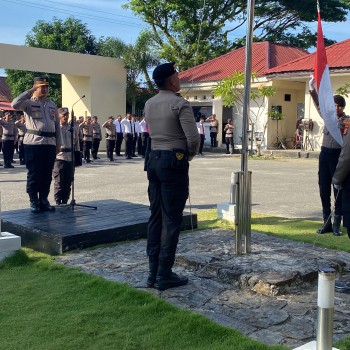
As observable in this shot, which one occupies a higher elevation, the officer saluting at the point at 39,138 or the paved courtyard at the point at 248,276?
the officer saluting at the point at 39,138

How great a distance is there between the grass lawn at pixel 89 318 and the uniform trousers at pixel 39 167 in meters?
2.06

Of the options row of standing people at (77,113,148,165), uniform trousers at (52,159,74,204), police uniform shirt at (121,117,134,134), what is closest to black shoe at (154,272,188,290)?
uniform trousers at (52,159,74,204)

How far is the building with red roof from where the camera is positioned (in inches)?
904

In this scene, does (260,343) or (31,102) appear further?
(31,102)

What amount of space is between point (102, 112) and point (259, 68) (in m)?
8.16

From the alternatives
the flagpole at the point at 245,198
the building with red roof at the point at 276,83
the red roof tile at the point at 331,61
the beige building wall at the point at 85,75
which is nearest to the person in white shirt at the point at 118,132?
the beige building wall at the point at 85,75

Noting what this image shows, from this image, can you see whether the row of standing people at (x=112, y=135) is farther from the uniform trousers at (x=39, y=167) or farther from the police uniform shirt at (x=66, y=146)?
the uniform trousers at (x=39, y=167)

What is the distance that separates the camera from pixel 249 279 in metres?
4.96

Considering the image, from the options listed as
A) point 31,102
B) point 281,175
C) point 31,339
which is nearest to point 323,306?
point 31,339

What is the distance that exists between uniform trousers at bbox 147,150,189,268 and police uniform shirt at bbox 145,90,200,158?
12 centimetres

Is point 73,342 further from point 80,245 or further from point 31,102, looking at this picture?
point 31,102

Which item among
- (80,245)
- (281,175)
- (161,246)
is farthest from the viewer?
(281,175)

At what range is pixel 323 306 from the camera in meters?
3.17

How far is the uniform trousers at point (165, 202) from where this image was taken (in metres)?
4.68
